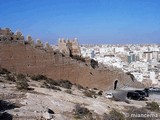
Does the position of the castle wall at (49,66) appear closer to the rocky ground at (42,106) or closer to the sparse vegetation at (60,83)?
the sparse vegetation at (60,83)

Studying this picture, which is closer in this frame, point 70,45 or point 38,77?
point 38,77

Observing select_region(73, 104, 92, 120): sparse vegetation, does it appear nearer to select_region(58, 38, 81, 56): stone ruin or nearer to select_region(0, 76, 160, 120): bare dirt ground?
select_region(0, 76, 160, 120): bare dirt ground

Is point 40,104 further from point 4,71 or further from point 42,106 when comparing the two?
point 4,71

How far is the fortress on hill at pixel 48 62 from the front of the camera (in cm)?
2217

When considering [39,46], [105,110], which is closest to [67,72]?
[39,46]

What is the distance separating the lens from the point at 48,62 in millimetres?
24391

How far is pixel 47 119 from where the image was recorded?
11.8 metres

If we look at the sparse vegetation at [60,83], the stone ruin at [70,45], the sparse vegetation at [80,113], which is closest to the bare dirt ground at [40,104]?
the sparse vegetation at [80,113]

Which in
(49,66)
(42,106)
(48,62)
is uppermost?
(48,62)

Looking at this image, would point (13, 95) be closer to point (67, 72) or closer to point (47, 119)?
point (47, 119)

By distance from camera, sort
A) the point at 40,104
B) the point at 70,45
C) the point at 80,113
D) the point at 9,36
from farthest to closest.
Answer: the point at 70,45
the point at 9,36
the point at 40,104
the point at 80,113

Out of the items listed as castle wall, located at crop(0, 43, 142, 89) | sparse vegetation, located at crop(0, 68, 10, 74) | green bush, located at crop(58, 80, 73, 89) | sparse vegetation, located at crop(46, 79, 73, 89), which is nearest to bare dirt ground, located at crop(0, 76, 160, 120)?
sparse vegetation, located at crop(0, 68, 10, 74)

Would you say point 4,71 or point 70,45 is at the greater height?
point 70,45

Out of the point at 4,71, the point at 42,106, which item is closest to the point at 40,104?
the point at 42,106
